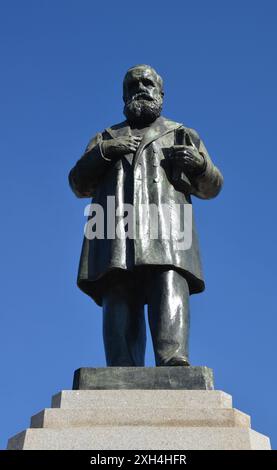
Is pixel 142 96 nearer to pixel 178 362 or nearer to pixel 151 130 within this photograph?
pixel 151 130

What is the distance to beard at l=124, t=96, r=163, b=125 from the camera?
29.5 ft

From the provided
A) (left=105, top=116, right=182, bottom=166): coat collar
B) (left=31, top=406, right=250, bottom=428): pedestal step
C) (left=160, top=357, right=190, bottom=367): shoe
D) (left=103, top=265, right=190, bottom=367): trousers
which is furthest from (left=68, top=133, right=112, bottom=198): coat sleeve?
(left=31, top=406, right=250, bottom=428): pedestal step

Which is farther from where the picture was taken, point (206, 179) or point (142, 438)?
point (206, 179)

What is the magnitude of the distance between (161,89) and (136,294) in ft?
7.64

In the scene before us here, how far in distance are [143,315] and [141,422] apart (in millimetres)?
1736

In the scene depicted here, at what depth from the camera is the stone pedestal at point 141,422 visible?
6578 mm

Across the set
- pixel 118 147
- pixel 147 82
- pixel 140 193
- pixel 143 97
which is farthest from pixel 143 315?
pixel 147 82

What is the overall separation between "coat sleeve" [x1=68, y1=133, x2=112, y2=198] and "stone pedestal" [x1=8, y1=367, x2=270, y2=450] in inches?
96.8

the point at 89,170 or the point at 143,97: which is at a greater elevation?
the point at 143,97

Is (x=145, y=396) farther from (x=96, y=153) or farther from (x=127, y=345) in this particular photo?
(x=96, y=153)

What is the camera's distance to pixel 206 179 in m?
8.78

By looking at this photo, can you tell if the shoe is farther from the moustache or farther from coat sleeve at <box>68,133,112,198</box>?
the moustache
